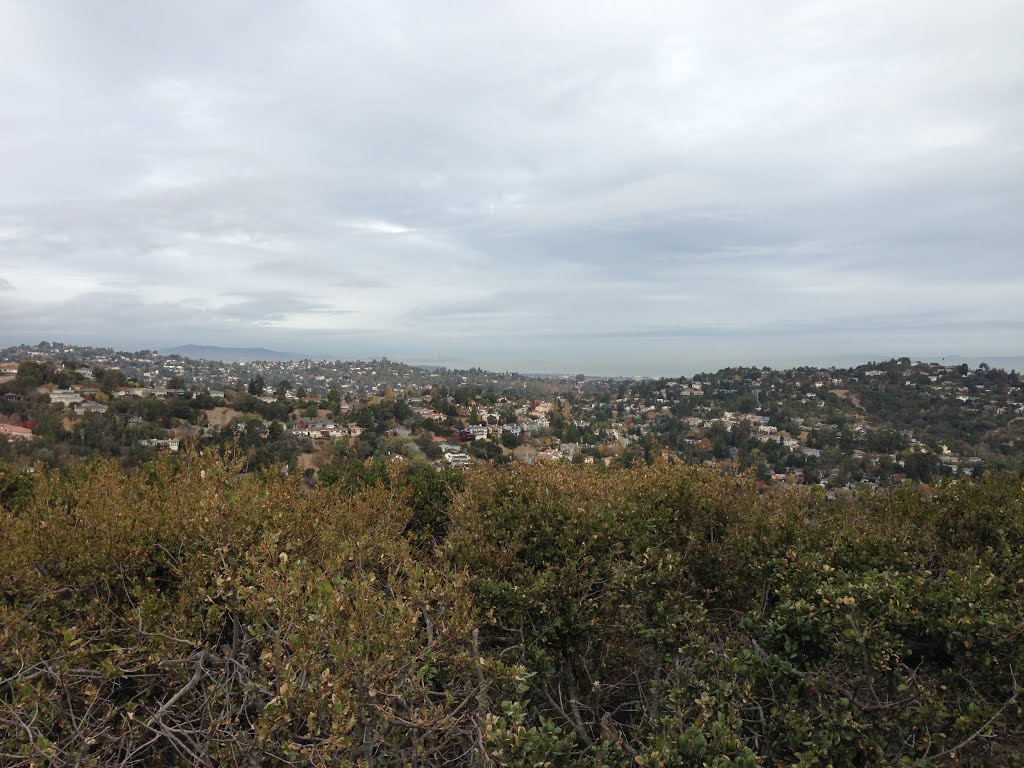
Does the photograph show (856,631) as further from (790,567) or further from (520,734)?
(520,734)

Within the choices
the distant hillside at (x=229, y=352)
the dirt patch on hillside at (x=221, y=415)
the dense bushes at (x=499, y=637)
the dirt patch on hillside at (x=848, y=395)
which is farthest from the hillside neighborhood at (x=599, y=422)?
the distant hillside at (x=229, y=352)

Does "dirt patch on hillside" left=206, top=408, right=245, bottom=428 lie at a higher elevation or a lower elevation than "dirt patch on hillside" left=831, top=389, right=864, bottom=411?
lower

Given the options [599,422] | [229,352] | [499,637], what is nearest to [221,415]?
[599,422]

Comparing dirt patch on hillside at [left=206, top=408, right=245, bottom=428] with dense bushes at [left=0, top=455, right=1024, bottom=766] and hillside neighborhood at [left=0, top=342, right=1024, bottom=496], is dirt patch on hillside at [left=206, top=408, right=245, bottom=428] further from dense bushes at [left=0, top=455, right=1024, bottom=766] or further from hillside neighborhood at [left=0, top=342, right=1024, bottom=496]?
dense bushes at [left=0, top=455, right=1024, bottom=766]

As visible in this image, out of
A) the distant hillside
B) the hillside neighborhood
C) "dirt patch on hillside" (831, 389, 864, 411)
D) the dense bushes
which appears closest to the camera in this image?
the dense bushes

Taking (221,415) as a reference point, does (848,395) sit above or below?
above

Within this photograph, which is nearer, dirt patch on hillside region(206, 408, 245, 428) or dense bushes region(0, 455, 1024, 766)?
dense bushes region(0, 455, 1024, 766)

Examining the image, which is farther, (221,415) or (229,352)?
(229,352)

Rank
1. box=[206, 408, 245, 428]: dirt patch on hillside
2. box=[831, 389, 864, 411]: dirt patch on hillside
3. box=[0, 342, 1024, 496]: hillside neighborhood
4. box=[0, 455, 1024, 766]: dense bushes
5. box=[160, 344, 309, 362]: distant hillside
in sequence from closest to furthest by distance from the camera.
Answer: box=[0, 455, 1024, 766]: dense bushes, box=[0, 342, 1024, 496]: hillside neighborhood, box=[206, 408, 245, 428]: dirt patch on hillside, box=[831, 389, 864, 411]: dirt patch on hillside, box=[160, 344, 309, 362]: distant hillside

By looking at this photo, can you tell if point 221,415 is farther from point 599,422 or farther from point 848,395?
point 848,395

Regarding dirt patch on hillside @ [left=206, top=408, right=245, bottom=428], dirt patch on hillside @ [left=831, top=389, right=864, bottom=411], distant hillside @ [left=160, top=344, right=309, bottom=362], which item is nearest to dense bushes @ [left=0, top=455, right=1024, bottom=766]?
dirt patch on hillside @ [left=206, top=408, right=245, bottom=428]

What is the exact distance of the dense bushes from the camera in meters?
2.90

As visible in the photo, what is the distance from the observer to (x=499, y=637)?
4031mm

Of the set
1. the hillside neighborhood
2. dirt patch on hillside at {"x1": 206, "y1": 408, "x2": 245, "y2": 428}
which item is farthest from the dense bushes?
dirt patch on hillside at {"x1": 206, "y1": 408, "x2": 245, "y2": 428}
